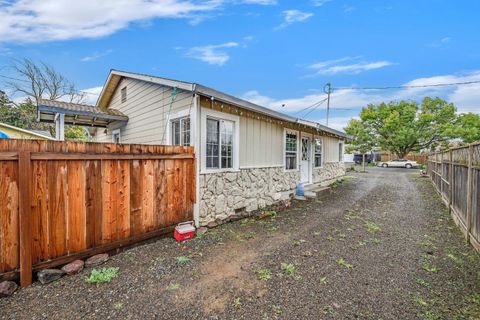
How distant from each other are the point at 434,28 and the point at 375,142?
17.8 meters

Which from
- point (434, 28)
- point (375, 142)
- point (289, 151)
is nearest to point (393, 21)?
point (434, 28)

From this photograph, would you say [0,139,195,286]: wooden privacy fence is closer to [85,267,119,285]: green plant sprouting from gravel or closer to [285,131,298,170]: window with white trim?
[85,267,119,285]: green plant sprouting from gravel

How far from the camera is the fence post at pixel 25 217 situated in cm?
273

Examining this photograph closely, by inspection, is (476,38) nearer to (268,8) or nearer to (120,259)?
(268,8)

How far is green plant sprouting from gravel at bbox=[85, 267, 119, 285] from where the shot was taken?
2.88m

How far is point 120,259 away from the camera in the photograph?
3.52 metres

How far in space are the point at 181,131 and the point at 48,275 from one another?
366 centimetres

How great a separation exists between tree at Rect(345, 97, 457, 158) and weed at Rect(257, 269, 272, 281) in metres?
28.0

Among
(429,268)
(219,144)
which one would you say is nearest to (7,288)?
(219,144)

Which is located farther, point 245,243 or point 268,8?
point 268,8

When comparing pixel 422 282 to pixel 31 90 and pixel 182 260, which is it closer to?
pixel 182 260

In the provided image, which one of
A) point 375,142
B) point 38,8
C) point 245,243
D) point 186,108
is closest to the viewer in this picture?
point 245,243

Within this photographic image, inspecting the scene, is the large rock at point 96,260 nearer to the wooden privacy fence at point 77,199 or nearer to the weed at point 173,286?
the wooden privacy fence at point 77,199

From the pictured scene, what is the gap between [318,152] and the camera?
11031 mm
